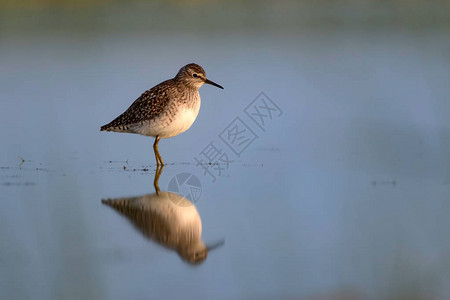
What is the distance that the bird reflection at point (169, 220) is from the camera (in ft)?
13.0

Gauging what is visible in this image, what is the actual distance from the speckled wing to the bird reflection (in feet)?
7.47

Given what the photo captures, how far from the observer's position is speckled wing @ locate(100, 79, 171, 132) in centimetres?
772

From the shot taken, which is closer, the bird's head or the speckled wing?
the speckled wing

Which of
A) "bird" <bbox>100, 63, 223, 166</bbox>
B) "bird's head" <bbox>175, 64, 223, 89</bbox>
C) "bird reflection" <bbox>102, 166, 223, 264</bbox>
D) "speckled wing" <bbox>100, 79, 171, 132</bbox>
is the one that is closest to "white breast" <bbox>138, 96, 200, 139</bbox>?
"bird" <bbox>100, 63, 223, 166</bbox>

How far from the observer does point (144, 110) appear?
781 centimetres

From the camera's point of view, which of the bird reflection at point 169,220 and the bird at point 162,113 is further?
the bird at point 162,113

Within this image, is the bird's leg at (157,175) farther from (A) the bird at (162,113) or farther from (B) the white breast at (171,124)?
(B) the white breast at (171,124)

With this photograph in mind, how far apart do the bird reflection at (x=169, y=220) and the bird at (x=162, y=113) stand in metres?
2.11

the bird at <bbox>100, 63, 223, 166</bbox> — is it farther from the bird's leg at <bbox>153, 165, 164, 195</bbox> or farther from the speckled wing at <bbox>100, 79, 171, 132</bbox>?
the bird's leg at <bbox>153, 165, 164, 195</bbox>

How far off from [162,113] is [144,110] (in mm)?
318

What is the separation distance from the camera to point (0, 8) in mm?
15805

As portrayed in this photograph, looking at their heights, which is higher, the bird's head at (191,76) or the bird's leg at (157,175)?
the bird's head at (191,76)

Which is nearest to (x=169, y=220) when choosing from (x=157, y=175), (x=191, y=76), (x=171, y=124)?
(x=157, y=175)

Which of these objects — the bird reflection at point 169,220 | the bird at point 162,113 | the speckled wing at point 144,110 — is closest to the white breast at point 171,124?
the bird at point 162,113
